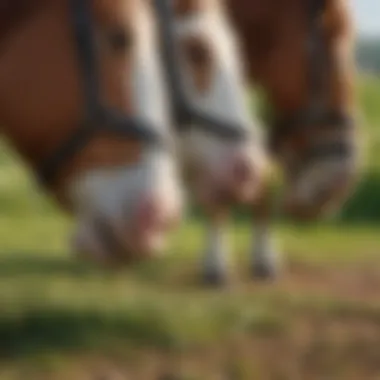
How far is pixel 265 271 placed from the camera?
1917mm

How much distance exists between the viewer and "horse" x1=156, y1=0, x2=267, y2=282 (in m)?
0.65

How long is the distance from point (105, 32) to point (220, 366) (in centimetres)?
94

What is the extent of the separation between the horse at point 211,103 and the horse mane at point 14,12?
0.22ft

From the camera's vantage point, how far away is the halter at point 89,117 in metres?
0.59

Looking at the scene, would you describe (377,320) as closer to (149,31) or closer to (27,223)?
(27,223)

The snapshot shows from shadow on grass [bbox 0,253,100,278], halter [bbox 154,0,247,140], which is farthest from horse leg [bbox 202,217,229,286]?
halter [bbox 154,0,247,140]

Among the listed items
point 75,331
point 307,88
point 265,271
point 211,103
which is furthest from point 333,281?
point 211,103

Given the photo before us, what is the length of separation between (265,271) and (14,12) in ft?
4.28

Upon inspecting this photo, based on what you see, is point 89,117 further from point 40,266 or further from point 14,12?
point 40,266

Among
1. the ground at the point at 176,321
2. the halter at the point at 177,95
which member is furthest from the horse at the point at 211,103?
the ground at the point at 176,321

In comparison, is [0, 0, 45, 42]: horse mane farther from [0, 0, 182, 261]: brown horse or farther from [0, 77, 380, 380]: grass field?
[0, 77, 380, 380]: grass field

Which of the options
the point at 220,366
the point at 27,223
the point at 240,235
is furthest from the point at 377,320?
the point at 27,223

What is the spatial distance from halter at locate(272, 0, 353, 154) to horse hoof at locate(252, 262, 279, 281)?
3.09 ft

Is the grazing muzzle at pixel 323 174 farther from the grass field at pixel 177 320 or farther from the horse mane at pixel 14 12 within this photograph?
the grass field at pixel 177 320
